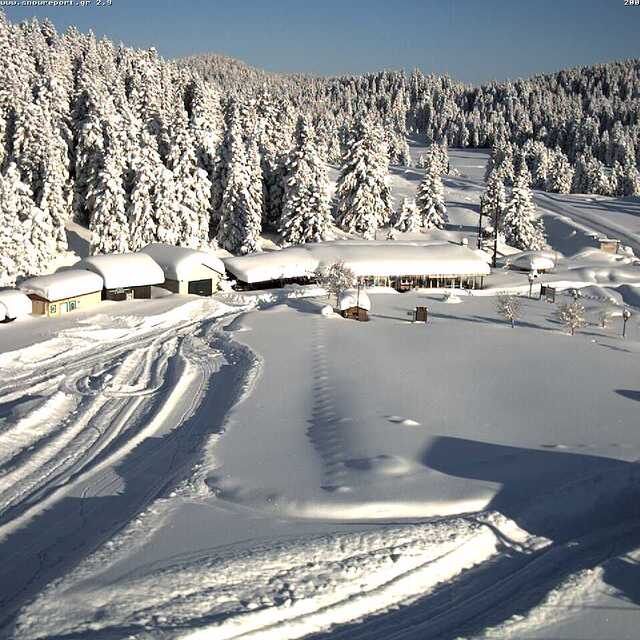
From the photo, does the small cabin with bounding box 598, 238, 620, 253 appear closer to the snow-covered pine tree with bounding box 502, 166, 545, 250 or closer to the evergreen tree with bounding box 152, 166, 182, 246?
the snow-covered pine tree with bounding box 502, 166, 545, 250

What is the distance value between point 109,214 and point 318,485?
36355mm

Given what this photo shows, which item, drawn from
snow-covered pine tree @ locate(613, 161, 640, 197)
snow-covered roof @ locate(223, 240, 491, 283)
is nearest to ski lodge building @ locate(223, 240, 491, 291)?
snow-covered roof @ locate(223, 240, 491, 283)

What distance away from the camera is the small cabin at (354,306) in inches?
1521

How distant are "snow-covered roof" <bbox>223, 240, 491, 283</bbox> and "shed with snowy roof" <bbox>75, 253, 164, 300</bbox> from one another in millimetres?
6964

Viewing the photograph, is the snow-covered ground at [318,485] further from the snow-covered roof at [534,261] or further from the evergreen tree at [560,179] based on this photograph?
the evergreen tree at [560,179]

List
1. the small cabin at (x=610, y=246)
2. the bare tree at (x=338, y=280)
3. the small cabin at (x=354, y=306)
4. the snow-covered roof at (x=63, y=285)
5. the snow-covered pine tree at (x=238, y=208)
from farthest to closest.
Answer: the small cabin at (x=610, y=246) → the snow-covered pine tree at (x=238, y=208) → the bare tree at (x=338, y=280) → the small cabin at (x=354, y=306) → the snow-covered roof at (x=63, y=285)

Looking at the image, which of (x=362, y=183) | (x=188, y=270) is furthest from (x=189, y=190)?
(x=362, y=183)

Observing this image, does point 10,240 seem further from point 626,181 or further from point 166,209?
point 626,181

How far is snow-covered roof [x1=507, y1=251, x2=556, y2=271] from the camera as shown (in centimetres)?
5650

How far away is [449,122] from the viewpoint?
614 feet

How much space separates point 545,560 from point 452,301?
30302 millimetres

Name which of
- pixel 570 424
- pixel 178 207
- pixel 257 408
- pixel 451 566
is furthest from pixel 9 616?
pixel 178 207

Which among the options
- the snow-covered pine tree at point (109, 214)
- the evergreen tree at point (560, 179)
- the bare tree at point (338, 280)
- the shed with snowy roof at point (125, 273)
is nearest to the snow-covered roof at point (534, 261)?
the bare tree at point (338, 280)

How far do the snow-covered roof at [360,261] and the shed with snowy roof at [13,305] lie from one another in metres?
15.2
